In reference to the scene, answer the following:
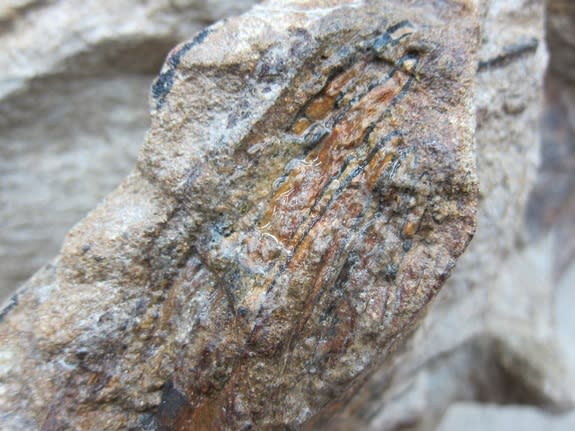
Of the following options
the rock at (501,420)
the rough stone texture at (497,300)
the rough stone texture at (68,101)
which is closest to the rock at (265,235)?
the rough stone texture at (497,300)

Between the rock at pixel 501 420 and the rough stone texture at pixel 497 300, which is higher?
the rough stone texture at pixel 497 300

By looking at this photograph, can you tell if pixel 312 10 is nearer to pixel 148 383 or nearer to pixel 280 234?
pixel 280 234

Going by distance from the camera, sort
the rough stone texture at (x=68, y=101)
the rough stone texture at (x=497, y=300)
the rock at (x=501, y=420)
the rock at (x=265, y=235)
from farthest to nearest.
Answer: the rock at (x=501, y=420) < the rough stone texture at (x=68, y=101) < the rough stone texture at (x=497, y=300) < the rock at (x=265, y=235)

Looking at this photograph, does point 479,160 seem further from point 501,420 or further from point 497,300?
point 501,420

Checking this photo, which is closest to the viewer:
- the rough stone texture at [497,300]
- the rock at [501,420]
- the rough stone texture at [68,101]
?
the rough stone texture at [497,300]

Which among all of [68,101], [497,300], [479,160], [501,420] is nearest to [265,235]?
[479,160]

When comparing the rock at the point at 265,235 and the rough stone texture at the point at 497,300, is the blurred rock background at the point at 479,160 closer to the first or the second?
the rough stone texture at the point at 497,300

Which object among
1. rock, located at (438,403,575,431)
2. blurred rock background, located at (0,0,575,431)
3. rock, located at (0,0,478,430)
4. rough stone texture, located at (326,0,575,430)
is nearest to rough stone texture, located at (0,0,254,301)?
blurred rock background, located at (0,0,575,431)
